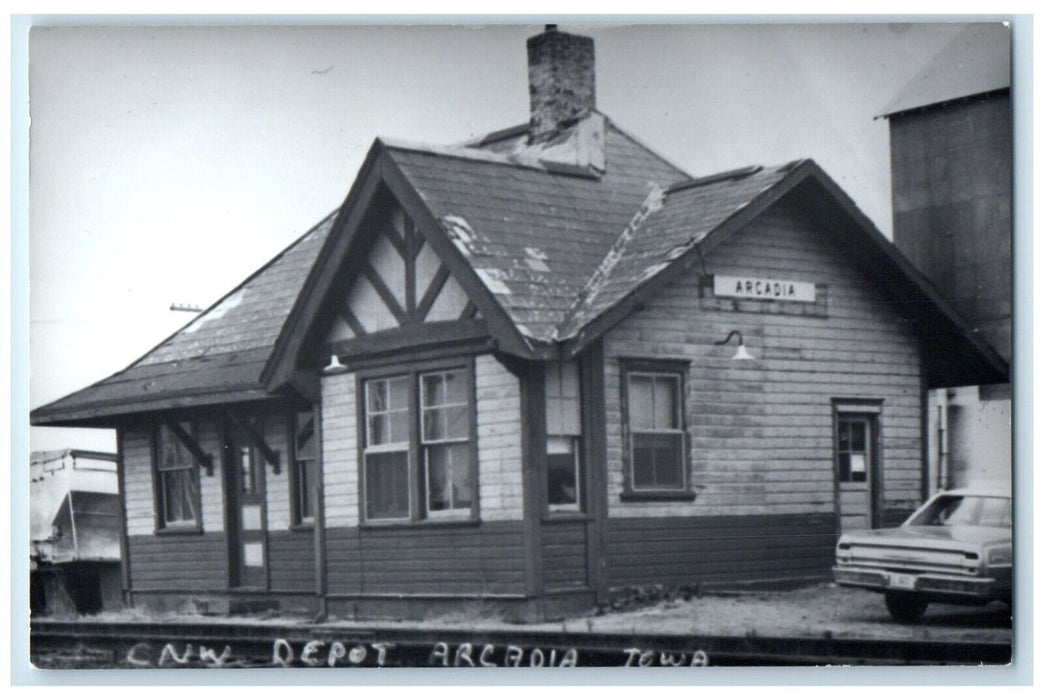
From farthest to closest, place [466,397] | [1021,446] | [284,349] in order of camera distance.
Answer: [284,349] < [466,397] < [1021,446]

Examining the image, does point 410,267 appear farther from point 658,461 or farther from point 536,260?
point 658,461

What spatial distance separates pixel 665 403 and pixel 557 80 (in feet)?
7.35

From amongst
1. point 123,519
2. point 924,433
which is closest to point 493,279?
point 924,433

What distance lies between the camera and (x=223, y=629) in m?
14.5

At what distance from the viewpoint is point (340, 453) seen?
15727 mm

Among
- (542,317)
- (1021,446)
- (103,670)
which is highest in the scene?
(542,317)

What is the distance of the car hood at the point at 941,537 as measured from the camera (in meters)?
13.7

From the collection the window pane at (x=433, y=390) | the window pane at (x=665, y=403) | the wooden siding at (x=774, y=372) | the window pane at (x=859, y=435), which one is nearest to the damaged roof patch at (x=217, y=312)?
the window pane at (x=433, y=390)

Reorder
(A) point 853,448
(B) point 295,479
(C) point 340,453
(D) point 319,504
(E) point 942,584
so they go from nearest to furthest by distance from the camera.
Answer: (E) point 942,584 → (A) point 853,448 → (C) point 340,453 → (D) point 319,504 → (B) point 295,479

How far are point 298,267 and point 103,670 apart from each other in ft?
10.6

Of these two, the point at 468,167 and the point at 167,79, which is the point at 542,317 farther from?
the point at 167,79

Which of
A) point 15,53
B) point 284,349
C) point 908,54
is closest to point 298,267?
point 284,349

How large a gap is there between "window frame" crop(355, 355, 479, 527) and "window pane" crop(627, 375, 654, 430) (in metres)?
1.03

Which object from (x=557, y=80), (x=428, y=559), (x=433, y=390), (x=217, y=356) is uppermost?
(x=557, y=80)
